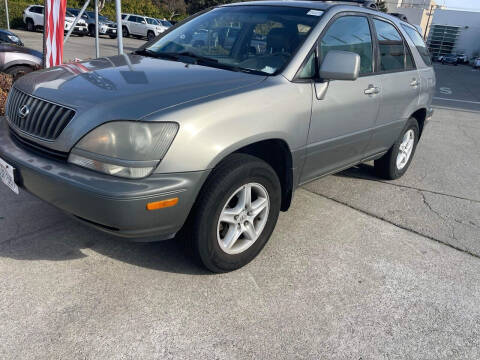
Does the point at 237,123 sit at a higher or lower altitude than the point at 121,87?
lower

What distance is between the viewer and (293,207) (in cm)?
385

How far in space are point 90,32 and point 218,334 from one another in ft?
87.3

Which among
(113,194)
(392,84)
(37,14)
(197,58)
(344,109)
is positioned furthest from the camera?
(37,14)

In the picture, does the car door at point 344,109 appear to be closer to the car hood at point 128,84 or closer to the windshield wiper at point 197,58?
the windshield wiper at point 197,58

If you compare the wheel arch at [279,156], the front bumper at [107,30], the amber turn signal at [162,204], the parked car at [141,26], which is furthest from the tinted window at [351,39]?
the parked car at [141,26]

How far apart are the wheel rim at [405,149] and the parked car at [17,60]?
5747mm

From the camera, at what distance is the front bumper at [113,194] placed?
2.12m

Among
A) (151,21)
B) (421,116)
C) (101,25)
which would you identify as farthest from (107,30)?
(421,116)

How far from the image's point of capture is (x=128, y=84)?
8.29 feet

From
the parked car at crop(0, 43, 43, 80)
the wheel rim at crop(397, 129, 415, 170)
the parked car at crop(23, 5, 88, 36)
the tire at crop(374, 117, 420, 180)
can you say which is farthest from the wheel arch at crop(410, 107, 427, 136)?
the parked car at crop(23, 5, 88, 36)

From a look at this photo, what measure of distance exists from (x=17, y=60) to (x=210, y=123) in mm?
5919

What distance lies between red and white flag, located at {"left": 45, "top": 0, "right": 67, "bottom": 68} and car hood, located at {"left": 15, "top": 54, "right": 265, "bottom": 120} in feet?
8.53

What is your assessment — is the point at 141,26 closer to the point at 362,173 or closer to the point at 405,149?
the point at 362,173

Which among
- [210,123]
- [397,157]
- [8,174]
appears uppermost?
Answer: [210,123]
